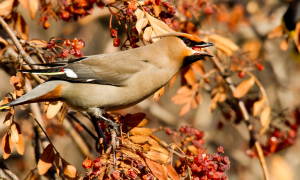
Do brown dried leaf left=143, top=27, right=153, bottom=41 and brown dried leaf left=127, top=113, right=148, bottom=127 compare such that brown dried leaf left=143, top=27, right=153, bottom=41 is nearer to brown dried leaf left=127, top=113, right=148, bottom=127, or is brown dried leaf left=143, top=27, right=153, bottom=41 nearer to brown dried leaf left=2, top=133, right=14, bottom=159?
brown dried leaf left=127, top=113, right=148, bottom=127

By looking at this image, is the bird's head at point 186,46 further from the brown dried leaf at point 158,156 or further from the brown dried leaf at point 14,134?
Result: the brown dried leaf at point 14,134

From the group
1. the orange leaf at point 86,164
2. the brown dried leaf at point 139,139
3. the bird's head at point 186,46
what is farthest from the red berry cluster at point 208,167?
the bird's head at point 186,46

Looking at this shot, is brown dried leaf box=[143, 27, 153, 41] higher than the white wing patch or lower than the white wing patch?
higher

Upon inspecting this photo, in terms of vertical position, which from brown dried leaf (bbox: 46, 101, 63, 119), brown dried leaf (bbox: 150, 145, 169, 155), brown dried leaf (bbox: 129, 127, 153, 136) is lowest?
brown dried leaf (bbox: 150, 145, 169, 155)

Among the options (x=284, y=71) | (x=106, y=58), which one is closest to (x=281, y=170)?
(x=284, y=71)

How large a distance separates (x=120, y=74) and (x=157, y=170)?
0.72m

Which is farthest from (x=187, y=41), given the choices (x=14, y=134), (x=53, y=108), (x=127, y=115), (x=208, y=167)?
(x=14, y=134)

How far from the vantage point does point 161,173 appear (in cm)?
187

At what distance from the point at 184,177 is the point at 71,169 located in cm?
63

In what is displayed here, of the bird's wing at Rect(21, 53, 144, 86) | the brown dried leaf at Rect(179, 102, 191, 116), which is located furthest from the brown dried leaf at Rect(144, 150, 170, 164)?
the brown dried leaf at Rect(179, 102, 191, 116)

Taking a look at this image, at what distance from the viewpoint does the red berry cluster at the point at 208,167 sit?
6.51ft

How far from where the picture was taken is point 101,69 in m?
2.39

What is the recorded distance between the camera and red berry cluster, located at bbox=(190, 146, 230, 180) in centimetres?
199

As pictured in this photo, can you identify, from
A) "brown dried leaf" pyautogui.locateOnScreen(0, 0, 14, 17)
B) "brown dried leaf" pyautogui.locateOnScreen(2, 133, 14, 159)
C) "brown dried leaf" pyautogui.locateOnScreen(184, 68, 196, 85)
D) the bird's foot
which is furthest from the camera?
"brown dried leaf" pyautogui.locateOnScreen(184, 68, 196, 85)
